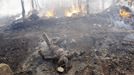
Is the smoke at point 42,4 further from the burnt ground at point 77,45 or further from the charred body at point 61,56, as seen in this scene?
the charred body at point 61,56

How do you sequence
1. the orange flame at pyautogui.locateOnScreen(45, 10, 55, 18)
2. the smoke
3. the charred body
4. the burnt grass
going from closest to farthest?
1. the burnt grass
2. the charred body
3. the orange flame at pyautogui.locateOnScreen(45, 10, 55, 18)
4. the smoke

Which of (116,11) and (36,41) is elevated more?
(116,11)

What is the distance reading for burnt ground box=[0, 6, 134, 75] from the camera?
43.7 feet

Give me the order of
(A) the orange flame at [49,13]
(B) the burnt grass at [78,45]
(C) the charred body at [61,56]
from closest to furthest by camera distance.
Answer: (B) the burnt grass at [78,45] < (C) the charred body at [61,56] < (A) the orange flame at [49,13]

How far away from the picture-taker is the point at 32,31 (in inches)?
909

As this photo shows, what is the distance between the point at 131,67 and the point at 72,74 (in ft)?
12.2

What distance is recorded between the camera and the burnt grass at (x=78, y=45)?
1327 cm

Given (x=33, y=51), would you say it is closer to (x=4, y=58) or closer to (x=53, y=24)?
(x=4, y=58)

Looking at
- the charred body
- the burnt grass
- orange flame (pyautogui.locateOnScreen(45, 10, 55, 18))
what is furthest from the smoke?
the charred body

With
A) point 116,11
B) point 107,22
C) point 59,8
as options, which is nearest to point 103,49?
point 107,22

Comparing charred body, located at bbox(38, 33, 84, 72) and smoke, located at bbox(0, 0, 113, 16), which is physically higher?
smoke, located at bbox(0, 0, 113, 16)

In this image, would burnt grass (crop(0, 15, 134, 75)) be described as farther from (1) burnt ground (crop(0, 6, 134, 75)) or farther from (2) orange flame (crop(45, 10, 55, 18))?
(2) orange flame (crop(45, 10, 55, 18))

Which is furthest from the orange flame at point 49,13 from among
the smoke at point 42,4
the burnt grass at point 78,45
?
the burnt grass at point 78,45

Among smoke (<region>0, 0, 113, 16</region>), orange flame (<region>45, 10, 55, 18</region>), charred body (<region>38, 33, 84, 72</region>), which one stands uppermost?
smoke (<region>0, 0, 113, 16</region>)
